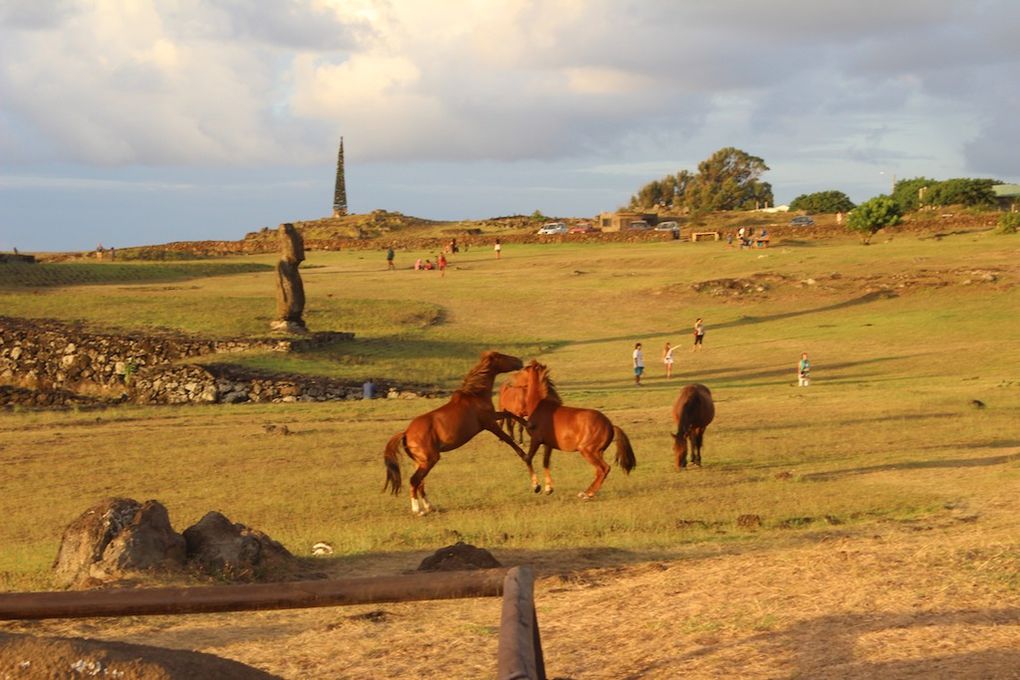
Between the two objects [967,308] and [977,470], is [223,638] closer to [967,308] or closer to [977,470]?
[977,470]

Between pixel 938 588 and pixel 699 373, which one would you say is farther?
pixel 699 373

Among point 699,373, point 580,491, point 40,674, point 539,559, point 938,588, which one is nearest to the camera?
point 40,674

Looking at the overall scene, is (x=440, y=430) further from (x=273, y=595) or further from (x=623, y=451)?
(x=273, y=595)

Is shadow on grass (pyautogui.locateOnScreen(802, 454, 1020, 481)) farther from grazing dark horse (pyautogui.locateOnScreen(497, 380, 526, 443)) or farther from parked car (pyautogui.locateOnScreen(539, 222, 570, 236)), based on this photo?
parked car (pyautogui.locateOnScreen(539, 222, 570, 236))

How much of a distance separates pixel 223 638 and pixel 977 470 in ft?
47.1

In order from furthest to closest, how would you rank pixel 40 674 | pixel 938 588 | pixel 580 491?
pixel 580 491 → pixel 938 588 → pixel 40 674

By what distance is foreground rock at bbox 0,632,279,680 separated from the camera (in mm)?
5633

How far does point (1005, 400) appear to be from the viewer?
30281mm

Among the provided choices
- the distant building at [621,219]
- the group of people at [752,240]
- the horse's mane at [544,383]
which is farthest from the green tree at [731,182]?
the horse's mane at [544,383]

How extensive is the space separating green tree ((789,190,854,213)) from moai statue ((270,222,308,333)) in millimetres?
99978

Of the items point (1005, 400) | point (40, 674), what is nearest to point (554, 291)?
point (1005, 400)

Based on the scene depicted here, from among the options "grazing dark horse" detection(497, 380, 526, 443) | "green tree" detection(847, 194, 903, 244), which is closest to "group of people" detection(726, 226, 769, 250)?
"green tree" detection(847, 194, 903, 244)

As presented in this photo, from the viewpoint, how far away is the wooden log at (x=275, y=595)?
21.4 feet

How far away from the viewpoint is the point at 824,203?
13938cm
